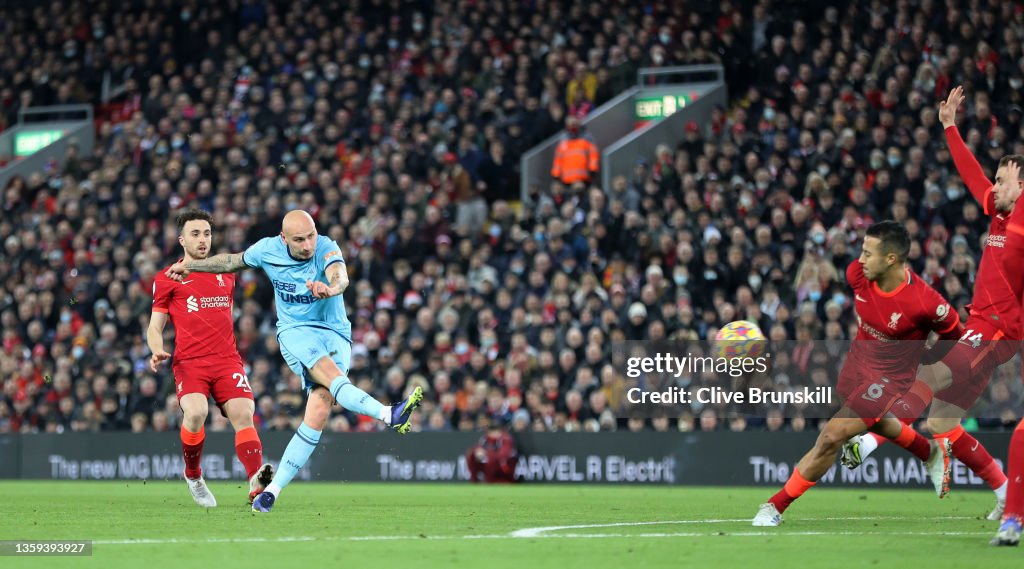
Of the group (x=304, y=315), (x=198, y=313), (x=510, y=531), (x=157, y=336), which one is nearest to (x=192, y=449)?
(x=157, y=336)

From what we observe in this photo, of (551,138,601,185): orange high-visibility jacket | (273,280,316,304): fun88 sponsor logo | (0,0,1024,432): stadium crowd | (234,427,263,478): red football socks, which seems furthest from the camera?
(551,138,601,185): orange high-visibility jacket

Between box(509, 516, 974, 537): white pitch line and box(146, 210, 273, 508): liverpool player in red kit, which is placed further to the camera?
box(146, 210, 273, 508): liverpool player in red kit

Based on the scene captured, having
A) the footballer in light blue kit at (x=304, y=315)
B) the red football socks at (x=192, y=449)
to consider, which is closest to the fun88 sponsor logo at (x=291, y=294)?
the footballer in light blue kit at (x=304, y=315)

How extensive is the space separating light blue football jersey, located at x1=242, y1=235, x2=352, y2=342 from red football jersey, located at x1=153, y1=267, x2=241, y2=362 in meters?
1.37

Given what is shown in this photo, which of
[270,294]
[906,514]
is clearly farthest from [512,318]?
[906,514]

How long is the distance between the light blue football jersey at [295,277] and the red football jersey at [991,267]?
185 inches

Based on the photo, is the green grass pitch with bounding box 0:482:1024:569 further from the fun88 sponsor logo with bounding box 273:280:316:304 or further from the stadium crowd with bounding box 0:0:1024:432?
the stadium crowd with bounding box 0:0:1024:432

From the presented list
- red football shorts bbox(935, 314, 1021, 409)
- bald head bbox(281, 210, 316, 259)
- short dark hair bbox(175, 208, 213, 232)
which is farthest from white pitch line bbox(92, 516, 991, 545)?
short dark hair bbox(175, 208, 213, 232)

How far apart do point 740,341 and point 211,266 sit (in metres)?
8.05

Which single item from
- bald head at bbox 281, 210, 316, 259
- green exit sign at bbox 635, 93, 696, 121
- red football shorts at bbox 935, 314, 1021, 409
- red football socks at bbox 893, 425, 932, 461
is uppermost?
green exit sign at bbox 635, 93, 696, 121

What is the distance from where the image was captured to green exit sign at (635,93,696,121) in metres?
25.4

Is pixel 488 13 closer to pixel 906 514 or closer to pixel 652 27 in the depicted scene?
pixel 652 27

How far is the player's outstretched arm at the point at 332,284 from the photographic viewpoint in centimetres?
1113

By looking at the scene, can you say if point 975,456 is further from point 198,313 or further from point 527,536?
point 198,313
